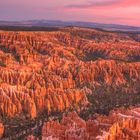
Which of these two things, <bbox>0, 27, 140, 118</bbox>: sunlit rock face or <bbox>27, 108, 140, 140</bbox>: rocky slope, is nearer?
<bbox>27, 108, 140, 140</bbox>: rocky slope

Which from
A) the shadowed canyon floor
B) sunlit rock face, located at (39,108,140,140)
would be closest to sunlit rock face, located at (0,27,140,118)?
the shadowed canyon floor

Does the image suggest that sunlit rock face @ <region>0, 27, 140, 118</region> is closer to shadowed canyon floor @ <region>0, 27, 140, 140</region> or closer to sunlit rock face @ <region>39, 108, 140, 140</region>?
shadowed canyon floor @ <region>0, 27, 140, 140</region>

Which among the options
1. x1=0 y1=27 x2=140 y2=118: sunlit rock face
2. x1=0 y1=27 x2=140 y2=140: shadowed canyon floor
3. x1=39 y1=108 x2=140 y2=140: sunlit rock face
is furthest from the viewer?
x1=0 y1=27 x2=140 y2=118: sunlit rock face

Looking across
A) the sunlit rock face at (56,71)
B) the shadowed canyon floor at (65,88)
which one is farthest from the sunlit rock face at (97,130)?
the sunlit rock face at (56,71)

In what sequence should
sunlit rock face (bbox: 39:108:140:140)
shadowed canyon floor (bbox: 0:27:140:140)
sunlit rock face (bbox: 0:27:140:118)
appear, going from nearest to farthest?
sunlit rock face (bbox: 39:108:140:140) → shadowed canyon floor (bbox: 0:27:140:140) → sunlit rock face (bbox: 0:27:140:118)

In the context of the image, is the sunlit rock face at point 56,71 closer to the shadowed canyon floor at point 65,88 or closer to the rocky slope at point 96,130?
the shadowed canyon floor at point 65,88

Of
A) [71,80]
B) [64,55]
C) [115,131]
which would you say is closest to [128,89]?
[71,80]

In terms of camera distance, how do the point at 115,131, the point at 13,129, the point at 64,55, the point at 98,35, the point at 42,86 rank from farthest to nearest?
the point at 98,35
the point at 64,55
the point at 42,86
the point at 13,129
the point at 115,131

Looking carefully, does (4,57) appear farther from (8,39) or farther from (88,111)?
(88,111)

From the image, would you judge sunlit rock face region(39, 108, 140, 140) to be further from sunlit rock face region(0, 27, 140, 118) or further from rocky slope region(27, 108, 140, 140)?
sunlit rock face region(0, 27, 140, 118)
